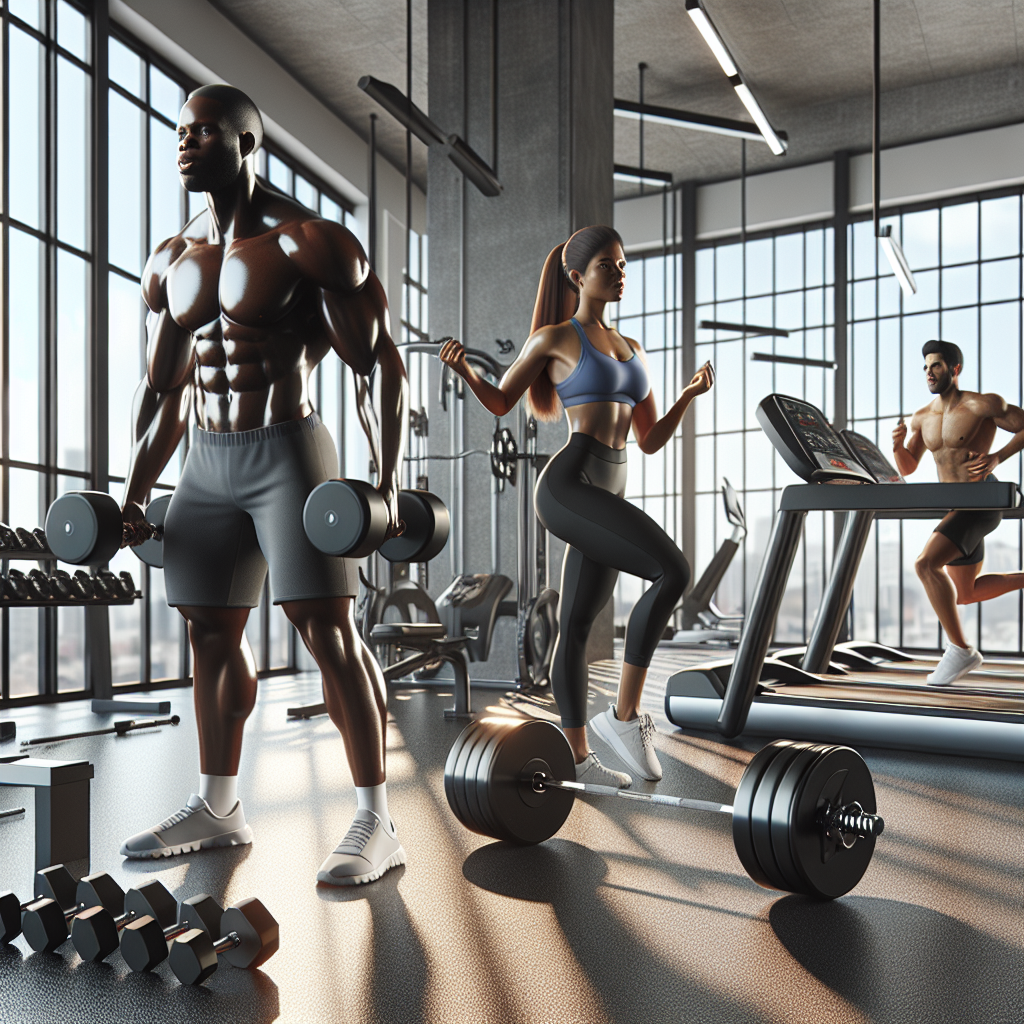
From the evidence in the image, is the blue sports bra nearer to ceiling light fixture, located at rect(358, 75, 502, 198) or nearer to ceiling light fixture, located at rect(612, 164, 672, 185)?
ceiling light fixture, located at rect(358, 75, 502, 198)

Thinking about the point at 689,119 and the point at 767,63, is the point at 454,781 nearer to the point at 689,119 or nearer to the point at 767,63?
the point at 689,119

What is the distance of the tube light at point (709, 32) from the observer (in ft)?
18.2

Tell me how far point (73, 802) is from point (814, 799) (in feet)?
4.23

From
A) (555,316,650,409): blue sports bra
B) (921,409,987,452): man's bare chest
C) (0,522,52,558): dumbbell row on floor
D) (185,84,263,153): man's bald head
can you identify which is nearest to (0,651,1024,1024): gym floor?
(555,316,650,409): blue sports bra

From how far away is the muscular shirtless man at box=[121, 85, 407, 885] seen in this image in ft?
6.13

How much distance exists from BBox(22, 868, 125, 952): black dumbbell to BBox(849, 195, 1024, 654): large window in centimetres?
1039

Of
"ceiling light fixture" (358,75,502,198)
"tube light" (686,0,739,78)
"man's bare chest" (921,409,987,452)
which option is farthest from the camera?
"tube light" (686,0,739,78)

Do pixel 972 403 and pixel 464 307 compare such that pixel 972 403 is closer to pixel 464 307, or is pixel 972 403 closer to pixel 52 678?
pixel 464 307

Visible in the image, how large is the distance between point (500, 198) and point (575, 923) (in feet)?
17.8

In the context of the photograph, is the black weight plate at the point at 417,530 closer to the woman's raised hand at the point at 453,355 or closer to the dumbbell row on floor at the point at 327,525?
the dumbbell row on floor at the point at 327,525

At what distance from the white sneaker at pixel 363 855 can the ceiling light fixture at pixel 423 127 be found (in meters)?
3.09

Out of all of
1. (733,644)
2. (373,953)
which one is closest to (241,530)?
(373,953)

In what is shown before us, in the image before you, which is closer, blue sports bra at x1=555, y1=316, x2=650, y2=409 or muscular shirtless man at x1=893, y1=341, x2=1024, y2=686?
blue sports bra at x1=555, y1=316, x2=650, y2=409

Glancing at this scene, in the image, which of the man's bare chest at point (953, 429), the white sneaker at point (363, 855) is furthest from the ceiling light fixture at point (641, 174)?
the white sneaker at point (363, 855)
